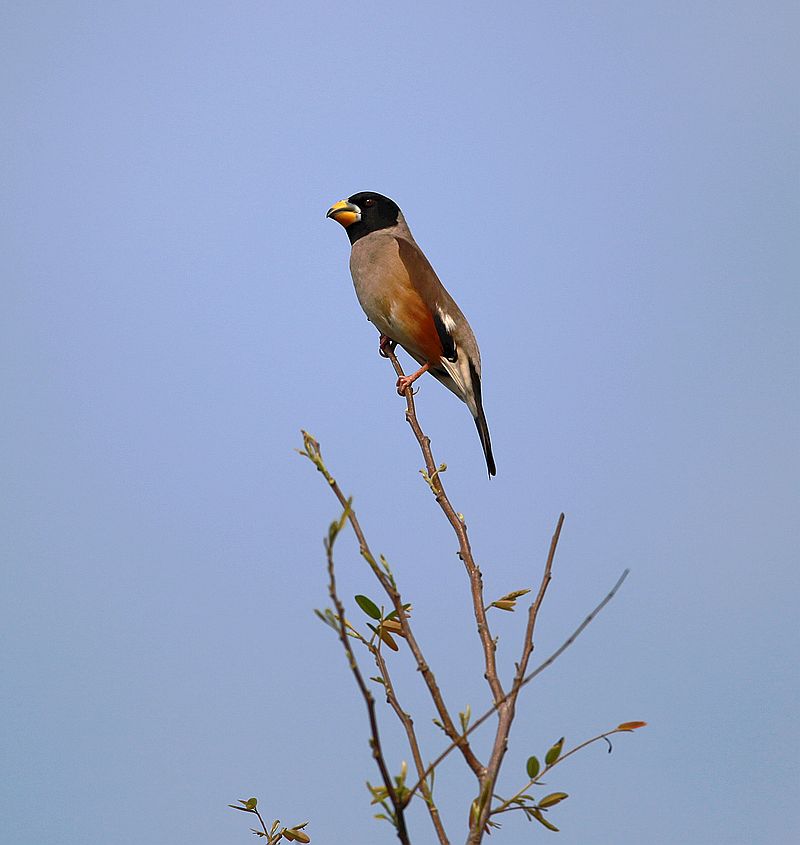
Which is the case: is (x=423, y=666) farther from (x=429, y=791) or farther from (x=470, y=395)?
(x=470, y=395)

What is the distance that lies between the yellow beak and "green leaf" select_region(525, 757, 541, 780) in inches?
210

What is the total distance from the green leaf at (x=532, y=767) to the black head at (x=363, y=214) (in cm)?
520

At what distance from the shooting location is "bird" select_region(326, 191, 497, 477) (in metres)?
5.78

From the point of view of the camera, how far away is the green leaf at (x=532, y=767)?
1.97 m

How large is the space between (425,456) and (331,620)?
1.31m

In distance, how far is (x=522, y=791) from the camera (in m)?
1.90

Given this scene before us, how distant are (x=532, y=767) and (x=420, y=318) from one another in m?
4.02

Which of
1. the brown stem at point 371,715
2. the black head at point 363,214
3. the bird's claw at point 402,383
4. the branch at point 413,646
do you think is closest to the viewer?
the brown stem at point 371,715

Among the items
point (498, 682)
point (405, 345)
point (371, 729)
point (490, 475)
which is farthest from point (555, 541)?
point (405, 345)

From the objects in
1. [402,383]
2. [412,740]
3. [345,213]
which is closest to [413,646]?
[412,740]

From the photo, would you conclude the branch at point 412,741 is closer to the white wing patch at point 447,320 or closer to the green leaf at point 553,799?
the green leaf at point 553,799

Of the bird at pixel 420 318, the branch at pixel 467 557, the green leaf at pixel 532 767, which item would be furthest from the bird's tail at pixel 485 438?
the green leaf at pixel 532 767

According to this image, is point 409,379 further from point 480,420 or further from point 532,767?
point 532,767

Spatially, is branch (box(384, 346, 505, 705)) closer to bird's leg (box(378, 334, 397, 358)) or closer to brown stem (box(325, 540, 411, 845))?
brown stem (box(325, 540, 411, 845))
